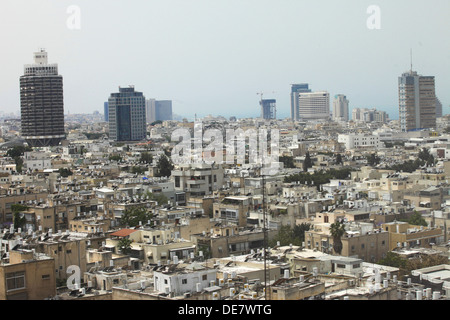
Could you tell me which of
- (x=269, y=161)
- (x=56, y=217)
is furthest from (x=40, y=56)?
(x=56, y=217)

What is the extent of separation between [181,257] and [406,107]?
32202 millimetres

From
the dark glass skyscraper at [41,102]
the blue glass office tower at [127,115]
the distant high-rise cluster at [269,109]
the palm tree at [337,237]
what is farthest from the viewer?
the distant high-rise cluster at [269,109]

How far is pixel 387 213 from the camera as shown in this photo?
365 inches

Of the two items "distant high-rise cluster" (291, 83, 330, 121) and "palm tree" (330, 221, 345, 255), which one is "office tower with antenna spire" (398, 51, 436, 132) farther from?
"palm tree" (330, 221, 345, 255)

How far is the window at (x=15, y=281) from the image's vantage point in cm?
526

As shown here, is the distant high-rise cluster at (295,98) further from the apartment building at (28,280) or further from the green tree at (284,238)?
the apartment building at (28,280)

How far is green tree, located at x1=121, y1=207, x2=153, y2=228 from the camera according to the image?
9.20 metres

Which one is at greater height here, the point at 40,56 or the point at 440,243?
the point at 40,56

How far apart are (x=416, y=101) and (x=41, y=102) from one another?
60.9ft

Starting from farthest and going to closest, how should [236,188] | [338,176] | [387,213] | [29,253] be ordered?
[338,176], [236,188], [387,213], [29,253]

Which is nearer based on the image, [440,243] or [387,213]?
[440,243]

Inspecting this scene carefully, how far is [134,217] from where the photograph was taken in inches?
368

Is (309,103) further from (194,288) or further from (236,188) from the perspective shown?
(194,288)

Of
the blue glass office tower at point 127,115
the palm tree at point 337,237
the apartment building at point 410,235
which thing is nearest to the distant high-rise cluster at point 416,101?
the blue glass office tower at point 127,115
